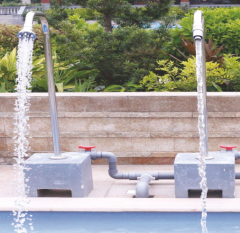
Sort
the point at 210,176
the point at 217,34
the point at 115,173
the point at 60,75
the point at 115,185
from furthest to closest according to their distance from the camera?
the point at 217,34, the point at 60,75, the point at 115,185, the point at 115,173, the point at 210,176

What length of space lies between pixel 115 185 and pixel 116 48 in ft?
9.77

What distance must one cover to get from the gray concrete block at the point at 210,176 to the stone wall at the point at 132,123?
1368 millimetres

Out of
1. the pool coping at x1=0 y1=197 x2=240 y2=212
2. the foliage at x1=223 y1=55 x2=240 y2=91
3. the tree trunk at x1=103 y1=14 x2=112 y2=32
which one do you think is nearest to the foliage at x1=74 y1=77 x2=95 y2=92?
the tree trunk at x1=103 y1=14 x2=112 y2=32

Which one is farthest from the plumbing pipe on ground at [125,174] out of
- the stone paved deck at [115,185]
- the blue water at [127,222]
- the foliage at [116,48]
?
the foliage at [116,48]

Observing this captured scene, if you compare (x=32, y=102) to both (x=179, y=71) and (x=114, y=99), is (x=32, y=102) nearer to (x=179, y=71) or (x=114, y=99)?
(x=114, y=99)

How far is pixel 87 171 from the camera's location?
551 centimetres

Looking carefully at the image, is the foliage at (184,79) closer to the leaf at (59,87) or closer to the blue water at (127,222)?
A: the leaf at (59,87)

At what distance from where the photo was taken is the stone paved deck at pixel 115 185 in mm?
5547

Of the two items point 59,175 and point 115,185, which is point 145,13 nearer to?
point 115,185

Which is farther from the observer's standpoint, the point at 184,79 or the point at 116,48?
the point at 116,48

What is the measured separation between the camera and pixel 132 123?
665 cm

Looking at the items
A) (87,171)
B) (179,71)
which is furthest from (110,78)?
(87,171)

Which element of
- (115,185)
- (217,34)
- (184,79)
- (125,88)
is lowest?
(115,185)

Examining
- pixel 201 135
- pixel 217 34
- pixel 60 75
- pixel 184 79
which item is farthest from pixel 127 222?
pixel 217 34
